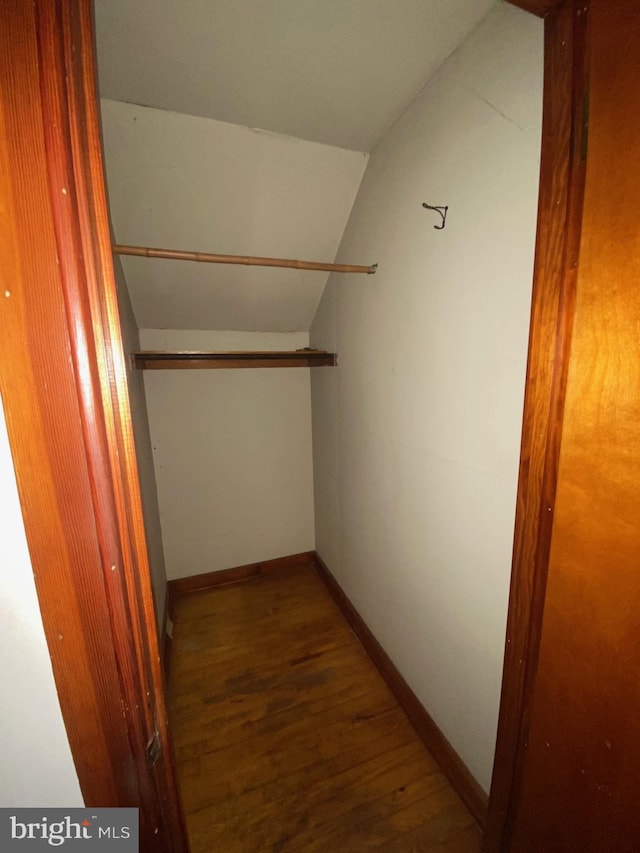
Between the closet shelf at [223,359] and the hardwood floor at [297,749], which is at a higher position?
the closet shelf at [223,359]

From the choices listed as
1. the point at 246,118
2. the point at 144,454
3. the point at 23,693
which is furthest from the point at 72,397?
the point at 144,454

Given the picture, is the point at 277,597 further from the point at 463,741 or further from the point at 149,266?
the point at 149,266

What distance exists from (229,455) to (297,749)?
1625 mm

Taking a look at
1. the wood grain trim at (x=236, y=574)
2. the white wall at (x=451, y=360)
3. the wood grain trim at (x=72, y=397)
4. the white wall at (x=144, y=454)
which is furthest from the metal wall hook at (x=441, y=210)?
the wood grain trim at (x=236, y=574)

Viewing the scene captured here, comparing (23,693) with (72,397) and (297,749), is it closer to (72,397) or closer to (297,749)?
(72,397)

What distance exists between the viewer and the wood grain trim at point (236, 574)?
7.54 ft

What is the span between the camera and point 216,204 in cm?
145

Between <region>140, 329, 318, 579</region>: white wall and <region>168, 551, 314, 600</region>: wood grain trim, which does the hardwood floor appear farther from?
<region>140, 329, 318, 579</region>: white wall

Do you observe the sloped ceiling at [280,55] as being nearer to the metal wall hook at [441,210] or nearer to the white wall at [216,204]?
the white wall at [216,204]

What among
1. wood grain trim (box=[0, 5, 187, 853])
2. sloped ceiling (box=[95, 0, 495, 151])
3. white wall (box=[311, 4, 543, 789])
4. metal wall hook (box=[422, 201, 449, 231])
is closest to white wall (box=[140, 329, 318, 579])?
white wall (box=[311, 4, 543, 789])

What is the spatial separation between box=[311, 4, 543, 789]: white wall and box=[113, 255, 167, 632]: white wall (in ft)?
3.62

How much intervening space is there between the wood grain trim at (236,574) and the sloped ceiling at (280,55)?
2.59 metres

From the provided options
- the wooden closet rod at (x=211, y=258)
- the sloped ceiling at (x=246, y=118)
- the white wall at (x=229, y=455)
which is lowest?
the white wall at (x=229, y=455)

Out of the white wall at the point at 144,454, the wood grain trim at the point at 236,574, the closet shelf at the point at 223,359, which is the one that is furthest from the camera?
the wood grain trim at the point at 236,574
